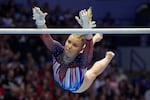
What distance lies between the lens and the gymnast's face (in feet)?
18.9

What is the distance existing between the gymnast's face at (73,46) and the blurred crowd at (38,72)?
3.37 metres

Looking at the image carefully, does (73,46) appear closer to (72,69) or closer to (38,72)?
(72,69)

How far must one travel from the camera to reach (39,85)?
952 cm

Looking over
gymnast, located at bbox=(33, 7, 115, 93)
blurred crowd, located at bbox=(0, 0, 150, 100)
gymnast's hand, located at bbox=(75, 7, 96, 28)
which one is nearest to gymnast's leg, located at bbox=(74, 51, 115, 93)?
gymnast, located at bbox=(33, 7, 115, 93)

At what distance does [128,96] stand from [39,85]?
75.6 inches

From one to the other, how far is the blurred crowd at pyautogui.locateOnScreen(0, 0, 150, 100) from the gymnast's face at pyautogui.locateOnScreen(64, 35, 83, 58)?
337 centimetres

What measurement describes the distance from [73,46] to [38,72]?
419cm

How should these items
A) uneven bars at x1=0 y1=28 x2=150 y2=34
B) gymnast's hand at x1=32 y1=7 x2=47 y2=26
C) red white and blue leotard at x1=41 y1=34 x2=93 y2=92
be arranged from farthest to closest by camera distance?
red white and blue leotard at x1=41 y1=34 x2=93 y2=92 → gymnast's hand at x1=32 y1=7 x2=47 y2=26 → uneven bars at x1=0 y1=28 x2=150 y2=34

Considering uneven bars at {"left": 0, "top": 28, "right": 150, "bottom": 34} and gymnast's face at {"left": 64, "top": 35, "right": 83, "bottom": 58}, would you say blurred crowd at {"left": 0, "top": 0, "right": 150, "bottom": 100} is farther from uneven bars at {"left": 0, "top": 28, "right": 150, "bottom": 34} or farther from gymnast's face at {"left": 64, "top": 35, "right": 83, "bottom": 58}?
uneven bars at {"left": 0, "top": 28, "right": 150, "bottom": 34}

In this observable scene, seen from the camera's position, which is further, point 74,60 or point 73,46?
point 74,60

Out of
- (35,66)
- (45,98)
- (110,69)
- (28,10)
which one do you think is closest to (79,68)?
(45,98)

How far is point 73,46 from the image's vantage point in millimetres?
5773

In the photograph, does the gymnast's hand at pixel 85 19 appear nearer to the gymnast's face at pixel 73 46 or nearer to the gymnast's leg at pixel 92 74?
the gymnast's face at pixel 73 46

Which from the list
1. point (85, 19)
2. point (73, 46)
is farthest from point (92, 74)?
point (85, 19)
